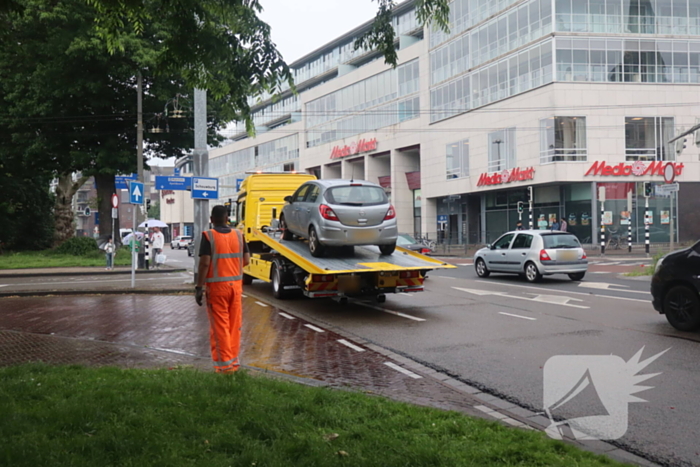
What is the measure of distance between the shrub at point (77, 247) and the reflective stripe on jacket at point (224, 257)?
96.9 ft

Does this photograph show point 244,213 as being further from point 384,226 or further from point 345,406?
point 345,406

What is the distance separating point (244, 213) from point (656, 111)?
3136 cm

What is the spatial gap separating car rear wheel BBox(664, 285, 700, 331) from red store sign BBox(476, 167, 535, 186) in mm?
31069

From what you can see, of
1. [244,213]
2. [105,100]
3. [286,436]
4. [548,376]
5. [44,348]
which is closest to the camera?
[286,436]

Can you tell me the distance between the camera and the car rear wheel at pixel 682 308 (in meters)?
8.91

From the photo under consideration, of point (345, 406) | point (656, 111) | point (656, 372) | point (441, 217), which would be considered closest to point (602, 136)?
point (656, 111)

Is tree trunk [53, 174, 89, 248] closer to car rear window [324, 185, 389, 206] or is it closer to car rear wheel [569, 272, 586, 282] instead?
car rear window [324, 185, 389, 206]

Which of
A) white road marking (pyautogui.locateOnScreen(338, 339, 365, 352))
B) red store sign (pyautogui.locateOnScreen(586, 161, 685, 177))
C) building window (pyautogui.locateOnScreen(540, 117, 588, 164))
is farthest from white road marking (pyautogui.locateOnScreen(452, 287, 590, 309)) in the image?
red store sign (pyautogui.locateOnScreen(586, 161, 685, 177))

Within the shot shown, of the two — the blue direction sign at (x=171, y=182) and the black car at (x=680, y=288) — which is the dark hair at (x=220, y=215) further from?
the blue direction sign at (x=171, y=182)

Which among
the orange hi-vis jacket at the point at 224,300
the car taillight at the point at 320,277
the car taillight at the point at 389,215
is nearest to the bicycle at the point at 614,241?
the car taillight at the point at 389,215

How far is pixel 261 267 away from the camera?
1498cm

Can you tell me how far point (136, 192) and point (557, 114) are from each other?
27531mm

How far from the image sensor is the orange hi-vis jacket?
6.41 m

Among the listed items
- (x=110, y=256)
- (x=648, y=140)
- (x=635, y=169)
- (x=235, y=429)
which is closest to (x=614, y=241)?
(x=635, y=169)
